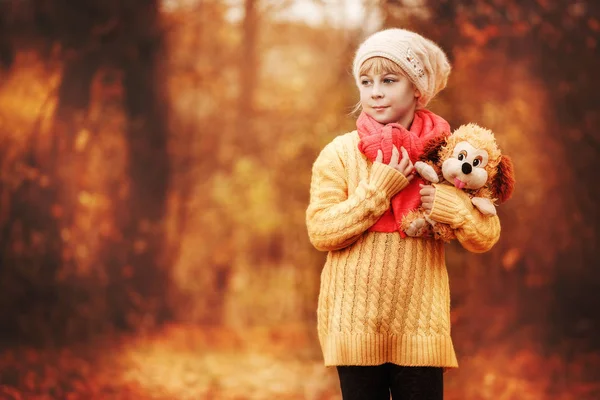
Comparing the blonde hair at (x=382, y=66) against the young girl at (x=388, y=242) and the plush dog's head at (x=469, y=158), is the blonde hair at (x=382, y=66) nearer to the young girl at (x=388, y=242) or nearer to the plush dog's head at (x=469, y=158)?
the young girl at (x=388, y=242)

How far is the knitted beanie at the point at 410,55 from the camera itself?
2020 millimetres

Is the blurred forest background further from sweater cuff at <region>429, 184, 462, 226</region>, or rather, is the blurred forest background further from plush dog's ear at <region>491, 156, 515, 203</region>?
sweater cuff at <region>429, 184, 462, 226</region>

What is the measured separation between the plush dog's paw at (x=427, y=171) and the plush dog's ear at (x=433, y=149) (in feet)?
0.09

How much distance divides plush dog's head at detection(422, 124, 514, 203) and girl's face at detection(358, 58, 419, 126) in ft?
0.44

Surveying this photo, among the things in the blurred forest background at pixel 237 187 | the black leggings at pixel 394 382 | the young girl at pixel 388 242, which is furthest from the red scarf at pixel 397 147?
the blurred forest background at pixel 237 187

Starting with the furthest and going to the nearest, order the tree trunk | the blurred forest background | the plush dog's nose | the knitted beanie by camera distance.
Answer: the tree trunk
the blurred forest background
the knitted beanie
the plush dog's nose

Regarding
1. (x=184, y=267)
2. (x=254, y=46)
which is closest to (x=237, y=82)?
(x=254, y=46)

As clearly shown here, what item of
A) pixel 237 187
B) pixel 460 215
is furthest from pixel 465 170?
pixel 237 187

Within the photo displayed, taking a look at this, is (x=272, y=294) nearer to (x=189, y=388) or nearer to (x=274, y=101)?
(x=189, y=388)

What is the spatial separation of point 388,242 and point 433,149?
0.25m

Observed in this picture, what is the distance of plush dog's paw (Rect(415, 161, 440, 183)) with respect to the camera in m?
1.96

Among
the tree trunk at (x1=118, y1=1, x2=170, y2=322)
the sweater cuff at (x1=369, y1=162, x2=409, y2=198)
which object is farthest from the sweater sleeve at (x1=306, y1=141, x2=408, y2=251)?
the tree trunk at (x1=118, y1=1, x2=170, y2=322)

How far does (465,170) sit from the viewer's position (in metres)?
1.92

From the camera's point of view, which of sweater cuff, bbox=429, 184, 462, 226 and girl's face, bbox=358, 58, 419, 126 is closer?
sweater cuff, bbox=429, 184, 462, 226
